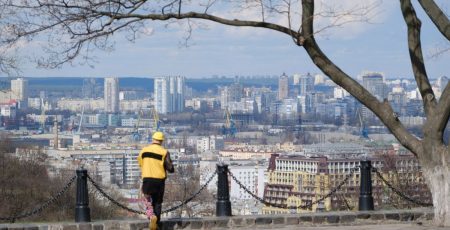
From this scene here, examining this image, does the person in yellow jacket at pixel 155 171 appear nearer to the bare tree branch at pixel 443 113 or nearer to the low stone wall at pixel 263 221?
the low stone wall at pixel 263 221

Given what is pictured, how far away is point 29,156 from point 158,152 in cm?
3657

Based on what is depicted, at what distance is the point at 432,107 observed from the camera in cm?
1850

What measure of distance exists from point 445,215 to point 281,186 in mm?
47872

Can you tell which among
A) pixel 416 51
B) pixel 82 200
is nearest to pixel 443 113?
pixel 416 51

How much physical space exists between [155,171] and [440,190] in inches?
168

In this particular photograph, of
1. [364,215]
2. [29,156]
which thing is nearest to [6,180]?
[29,156]

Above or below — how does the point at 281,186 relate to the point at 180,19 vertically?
below

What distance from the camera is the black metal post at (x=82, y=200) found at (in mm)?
18297

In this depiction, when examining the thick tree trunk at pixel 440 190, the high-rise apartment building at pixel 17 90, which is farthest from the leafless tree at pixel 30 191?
the thick tree trunk at pixel 440 190

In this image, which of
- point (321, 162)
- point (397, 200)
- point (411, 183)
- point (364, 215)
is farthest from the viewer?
point (321, 162)

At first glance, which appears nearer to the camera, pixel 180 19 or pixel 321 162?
pixel 180 19

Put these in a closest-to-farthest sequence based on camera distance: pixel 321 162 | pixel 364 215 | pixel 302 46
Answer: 1. pixel 302 46
2. pixel 364 215
3. pixel 321 162

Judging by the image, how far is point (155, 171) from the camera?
684 inches

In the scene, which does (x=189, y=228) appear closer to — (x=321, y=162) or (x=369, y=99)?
(x=369, y=99)
